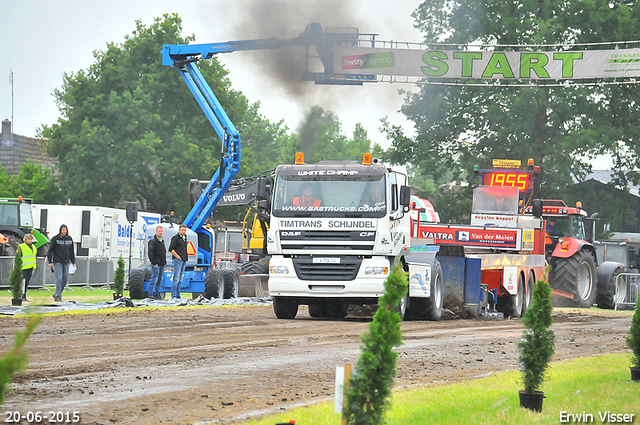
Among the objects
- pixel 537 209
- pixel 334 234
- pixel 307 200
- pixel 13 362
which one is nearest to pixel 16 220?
pixel 307 200

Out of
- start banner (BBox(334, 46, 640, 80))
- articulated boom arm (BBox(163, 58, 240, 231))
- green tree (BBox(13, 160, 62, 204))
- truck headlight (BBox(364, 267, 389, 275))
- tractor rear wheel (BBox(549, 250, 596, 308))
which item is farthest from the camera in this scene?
green tree (BBox(13, 160, 62, 204))

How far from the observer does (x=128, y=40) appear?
54.8 meters

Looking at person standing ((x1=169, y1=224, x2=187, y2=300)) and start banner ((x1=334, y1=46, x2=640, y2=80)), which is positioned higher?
start banner ((x1=334, y1=46, x2=640, y2=80))

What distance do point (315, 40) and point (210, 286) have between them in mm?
8545

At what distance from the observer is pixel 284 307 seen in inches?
712

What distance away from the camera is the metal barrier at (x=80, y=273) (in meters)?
27.1

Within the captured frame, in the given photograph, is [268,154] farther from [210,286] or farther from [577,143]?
[210,286]

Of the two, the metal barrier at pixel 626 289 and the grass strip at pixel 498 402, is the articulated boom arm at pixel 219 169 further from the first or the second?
the grass strip at pixel 498 402

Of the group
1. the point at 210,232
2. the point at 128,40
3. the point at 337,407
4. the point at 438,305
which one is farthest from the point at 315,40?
the point at 128,40

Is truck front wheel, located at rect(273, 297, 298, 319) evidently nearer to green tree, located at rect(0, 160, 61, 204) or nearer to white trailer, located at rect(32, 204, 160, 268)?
white trailer, located at rect(32, 204, 160, 268)

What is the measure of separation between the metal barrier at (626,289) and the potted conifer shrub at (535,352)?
69.3 feet

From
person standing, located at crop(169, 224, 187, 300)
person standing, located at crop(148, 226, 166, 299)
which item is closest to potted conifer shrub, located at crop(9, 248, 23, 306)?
person standing, located at crop(148, 226, 166, 299)

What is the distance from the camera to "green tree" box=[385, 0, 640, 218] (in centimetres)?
4078

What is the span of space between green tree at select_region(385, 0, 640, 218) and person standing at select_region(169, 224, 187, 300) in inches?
910
